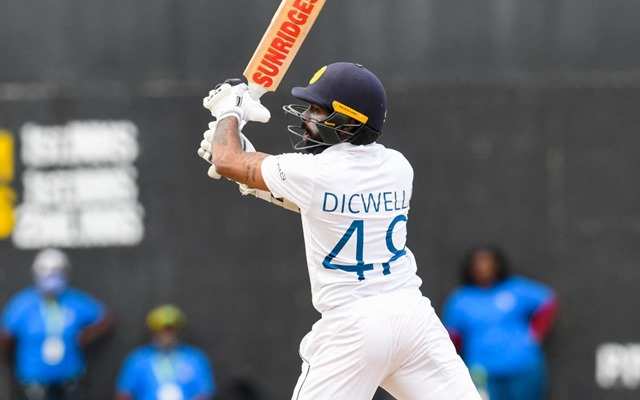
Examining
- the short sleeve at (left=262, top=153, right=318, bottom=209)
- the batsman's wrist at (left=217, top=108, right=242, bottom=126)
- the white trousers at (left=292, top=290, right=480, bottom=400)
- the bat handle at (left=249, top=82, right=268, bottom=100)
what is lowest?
the white trousers at (left=292, top=290, right=480, bottom=400)

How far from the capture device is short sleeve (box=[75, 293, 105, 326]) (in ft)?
33.0

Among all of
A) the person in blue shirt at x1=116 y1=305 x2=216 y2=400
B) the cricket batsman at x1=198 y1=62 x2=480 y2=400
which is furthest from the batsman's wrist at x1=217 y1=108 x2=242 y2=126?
the person in blue shirt at x1=116 y1=305 x2=216 y2=400

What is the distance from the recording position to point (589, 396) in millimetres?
10211

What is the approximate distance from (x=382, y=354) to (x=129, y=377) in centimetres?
489

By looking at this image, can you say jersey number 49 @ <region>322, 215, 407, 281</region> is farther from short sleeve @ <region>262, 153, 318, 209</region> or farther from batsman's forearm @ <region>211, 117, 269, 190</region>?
batsman's forearm @ <region>211, 117, 269, 190</region>

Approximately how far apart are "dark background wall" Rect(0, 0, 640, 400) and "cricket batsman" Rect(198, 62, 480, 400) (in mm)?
4466

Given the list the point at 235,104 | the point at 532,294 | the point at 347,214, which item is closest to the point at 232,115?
the point at 235,104

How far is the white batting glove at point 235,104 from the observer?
5.77m

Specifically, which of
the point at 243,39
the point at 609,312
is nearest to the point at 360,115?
the point at 243,39

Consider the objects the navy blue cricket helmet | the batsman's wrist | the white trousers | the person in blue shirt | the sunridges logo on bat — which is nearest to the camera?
the white trousers

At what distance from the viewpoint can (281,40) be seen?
240 inches

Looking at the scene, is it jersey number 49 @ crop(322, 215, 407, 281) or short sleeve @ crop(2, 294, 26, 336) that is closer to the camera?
jersey number 49 @ crop(322, 215, 407, 281)

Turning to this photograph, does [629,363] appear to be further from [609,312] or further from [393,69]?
[393,69]

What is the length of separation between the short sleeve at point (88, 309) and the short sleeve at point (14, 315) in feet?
1.25
